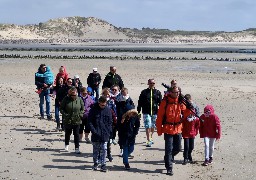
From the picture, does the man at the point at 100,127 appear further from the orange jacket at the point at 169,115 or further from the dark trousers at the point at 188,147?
the dark trousers at the point at 188,147

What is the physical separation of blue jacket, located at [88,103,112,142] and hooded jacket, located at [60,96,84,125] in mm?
1458

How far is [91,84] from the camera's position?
60.9 ft

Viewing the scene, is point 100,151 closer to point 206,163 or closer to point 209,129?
point 206,163

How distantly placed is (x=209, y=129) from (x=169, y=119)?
1494mm

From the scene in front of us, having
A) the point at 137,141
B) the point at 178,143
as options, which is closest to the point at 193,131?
the point at 178,143

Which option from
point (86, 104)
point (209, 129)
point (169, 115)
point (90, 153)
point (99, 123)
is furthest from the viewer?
point (86, 104)

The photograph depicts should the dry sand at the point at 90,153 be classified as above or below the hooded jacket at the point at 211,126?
below

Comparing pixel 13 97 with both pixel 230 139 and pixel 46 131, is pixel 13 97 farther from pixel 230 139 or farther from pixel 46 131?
pixel 230 139

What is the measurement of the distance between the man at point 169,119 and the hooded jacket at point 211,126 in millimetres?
1130

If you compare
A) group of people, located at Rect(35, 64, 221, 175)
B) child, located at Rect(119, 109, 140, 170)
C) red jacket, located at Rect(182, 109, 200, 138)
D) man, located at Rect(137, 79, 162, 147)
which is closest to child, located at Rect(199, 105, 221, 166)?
group of people, located at Rect(35, 64, 221, 175)

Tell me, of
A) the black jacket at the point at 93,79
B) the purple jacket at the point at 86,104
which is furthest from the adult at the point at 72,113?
the black jacket at the point at 93,79

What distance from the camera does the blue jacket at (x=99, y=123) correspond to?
414 inches

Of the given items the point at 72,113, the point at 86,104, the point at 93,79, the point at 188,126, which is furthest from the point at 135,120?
the point at 93,79

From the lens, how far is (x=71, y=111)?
39.2 feet
